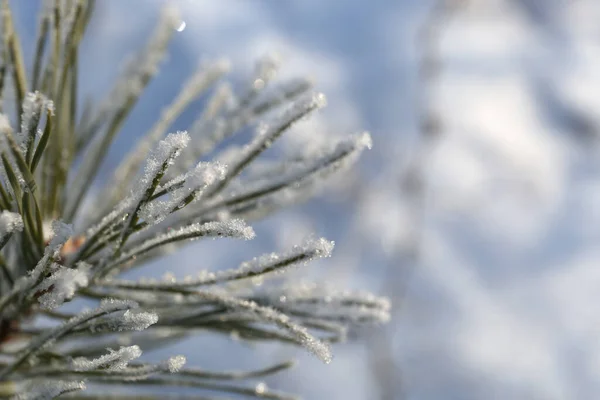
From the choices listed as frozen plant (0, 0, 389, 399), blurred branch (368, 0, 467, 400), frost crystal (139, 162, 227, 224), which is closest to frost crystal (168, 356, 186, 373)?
frozen plant (0, 0, 389, 399)

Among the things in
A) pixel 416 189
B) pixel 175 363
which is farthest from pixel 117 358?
pixel 416 189

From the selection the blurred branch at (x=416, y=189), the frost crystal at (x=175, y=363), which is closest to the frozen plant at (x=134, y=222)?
the frost crystal at (x=175, y=363)

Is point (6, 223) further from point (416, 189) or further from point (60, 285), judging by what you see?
point (416, 189)

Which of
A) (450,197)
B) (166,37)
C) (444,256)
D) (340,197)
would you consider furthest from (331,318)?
(444,256)

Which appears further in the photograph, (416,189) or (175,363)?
(416,189)

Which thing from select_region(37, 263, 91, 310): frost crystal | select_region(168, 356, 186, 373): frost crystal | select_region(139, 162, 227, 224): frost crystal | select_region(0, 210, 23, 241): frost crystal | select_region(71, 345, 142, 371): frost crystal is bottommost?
select_region(71, 345, 142, 371): frost crystal

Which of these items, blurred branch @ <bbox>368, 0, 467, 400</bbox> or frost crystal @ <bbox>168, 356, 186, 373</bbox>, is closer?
frost crystal @ <bbox>168, 356, 186, 373</bbox>

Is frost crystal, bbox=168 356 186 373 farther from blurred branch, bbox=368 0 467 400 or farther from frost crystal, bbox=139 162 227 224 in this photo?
blurred branch, bbox=368 0 467 400

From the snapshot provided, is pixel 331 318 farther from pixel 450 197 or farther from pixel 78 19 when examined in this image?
pixel 450 197
